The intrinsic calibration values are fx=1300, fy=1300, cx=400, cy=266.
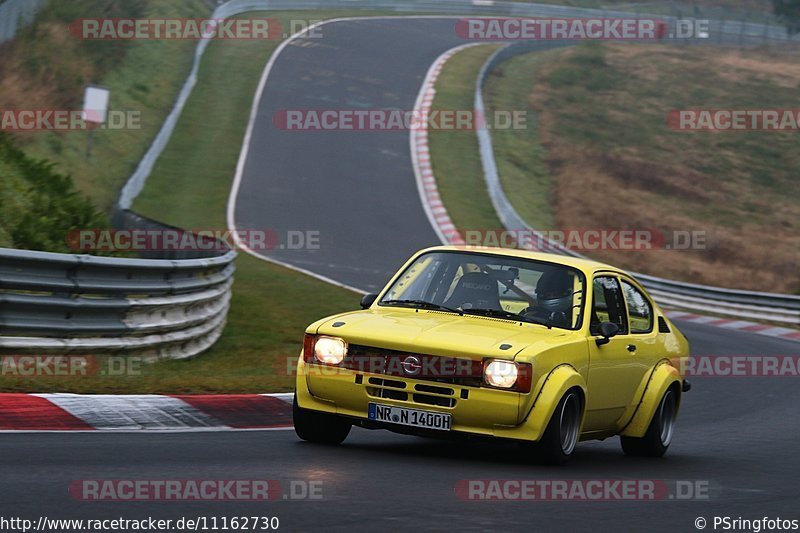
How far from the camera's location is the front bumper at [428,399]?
7.98 metres

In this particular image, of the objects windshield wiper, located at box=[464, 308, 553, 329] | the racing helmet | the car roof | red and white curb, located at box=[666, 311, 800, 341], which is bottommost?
red and white curb, located at box=[666, 311, 800, 341]

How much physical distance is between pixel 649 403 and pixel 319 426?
102 inches

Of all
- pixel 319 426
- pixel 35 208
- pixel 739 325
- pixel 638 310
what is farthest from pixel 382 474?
pixel 739 325

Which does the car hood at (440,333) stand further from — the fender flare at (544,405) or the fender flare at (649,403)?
the fender flare at (649,403)

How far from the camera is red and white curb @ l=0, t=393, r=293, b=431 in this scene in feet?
28.6

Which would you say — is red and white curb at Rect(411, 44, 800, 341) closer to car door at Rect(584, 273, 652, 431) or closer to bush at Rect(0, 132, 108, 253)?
bush at Rect(0, 132, 108, 253)

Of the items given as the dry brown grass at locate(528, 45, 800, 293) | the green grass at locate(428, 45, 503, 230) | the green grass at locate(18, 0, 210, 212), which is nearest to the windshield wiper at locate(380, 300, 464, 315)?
the green grass at locate(18, 0, 210, 212)

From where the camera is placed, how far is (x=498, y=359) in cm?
795

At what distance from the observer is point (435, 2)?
57.2 metres

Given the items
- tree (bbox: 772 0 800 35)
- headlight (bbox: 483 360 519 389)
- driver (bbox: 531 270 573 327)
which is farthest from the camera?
tree (bbox: 772 0 800 35)

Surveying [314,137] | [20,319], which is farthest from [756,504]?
[314,137]

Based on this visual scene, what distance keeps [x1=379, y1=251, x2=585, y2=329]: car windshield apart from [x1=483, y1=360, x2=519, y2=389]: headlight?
93 centimetres

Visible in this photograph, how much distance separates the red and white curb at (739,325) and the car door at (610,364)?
→ 48.5 feet

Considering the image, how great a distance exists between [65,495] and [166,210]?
21.4 m
